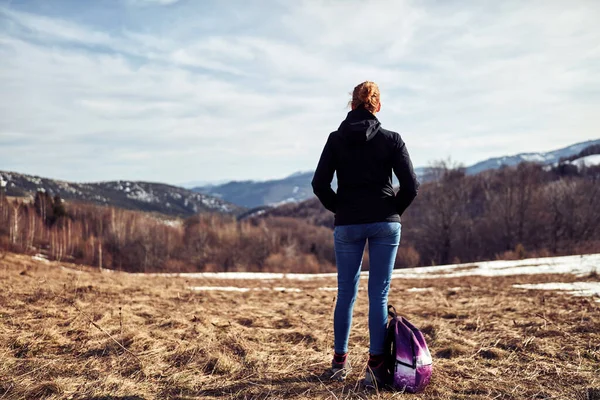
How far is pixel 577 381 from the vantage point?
11.3ft

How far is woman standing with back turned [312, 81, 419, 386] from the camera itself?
10.9ft

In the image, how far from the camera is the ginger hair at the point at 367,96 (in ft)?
11.2

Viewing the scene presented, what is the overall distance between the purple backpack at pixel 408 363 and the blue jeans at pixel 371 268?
0.15 m

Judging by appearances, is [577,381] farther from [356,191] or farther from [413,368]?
[356,191]

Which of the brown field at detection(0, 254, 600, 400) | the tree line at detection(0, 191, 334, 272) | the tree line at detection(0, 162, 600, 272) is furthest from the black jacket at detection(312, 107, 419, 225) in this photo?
the tree line at detection(0, 191, 334, 272)

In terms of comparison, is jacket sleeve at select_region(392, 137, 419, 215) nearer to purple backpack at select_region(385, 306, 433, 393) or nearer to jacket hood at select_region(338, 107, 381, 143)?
jacket hood at select_region(338, 107, 381, 143)

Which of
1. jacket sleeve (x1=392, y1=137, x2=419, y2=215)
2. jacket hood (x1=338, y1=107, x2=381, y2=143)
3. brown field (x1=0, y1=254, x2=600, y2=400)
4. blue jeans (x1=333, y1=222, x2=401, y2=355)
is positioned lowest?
brown field (x1=0, y1=254, x2=600, y2=400)

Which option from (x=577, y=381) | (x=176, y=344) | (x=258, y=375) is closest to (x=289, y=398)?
(x=258, y=375)

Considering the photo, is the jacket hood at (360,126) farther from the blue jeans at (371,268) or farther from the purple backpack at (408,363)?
the purple backpack at (408,363)

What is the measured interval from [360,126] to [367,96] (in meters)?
0.32

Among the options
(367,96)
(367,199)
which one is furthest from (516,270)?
(367,96)

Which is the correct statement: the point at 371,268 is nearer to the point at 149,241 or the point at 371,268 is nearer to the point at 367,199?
the point at 367,199

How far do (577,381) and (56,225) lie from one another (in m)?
69.9

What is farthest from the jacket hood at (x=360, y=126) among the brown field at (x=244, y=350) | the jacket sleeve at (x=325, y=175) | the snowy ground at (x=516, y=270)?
the snowy ground at (x=516, y=270)
